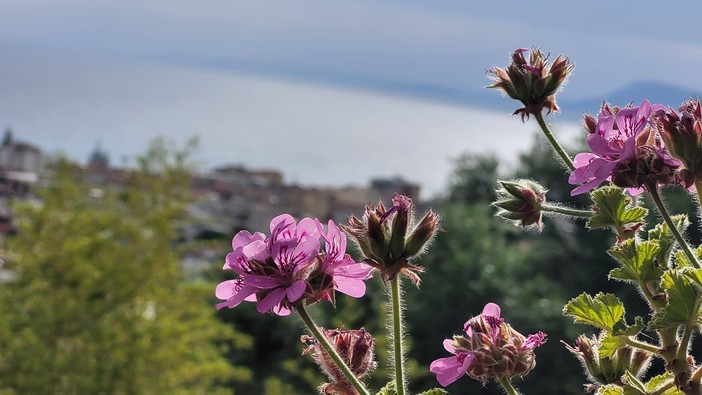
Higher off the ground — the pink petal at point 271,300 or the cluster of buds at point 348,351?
the pink petal at point 271,300

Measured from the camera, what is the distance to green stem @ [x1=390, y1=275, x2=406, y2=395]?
18.0 inches

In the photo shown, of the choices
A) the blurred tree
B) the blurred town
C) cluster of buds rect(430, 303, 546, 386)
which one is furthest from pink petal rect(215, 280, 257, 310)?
the blurred town

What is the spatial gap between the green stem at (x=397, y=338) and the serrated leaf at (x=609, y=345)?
0.51 feet

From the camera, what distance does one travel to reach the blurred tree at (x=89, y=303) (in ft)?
16.8

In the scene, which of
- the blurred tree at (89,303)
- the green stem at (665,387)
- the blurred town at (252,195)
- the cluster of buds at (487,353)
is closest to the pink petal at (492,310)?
the cluster of buds at (487,353)

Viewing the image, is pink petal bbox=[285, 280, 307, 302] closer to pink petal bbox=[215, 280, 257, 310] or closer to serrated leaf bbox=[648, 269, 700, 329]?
pink petal bbox=[215, 280, 257, 310]

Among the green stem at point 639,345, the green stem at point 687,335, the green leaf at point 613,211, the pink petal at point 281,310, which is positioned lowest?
the pink petal at point 281,310

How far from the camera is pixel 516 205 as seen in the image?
63 centimetres

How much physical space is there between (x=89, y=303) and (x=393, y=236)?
204 inches

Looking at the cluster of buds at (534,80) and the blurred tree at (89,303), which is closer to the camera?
the cluster of buds at (534,80)

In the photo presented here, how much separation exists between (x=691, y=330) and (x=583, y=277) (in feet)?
35.9

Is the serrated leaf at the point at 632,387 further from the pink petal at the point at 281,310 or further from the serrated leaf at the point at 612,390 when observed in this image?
the pink petal at the point at 281,310

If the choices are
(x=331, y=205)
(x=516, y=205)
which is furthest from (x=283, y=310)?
(x=331, y=205)

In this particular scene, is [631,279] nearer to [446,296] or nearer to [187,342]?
[187,342]
